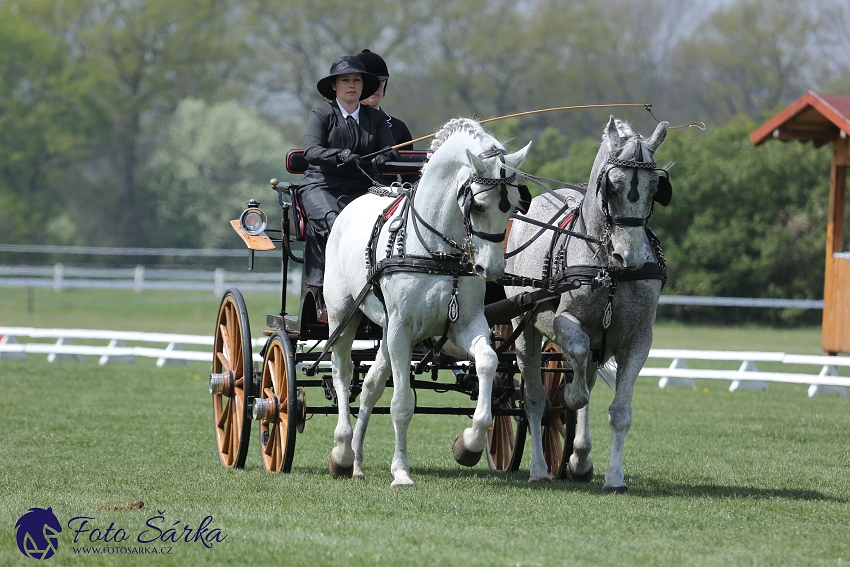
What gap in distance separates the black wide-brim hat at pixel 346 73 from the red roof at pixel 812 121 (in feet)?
33.9

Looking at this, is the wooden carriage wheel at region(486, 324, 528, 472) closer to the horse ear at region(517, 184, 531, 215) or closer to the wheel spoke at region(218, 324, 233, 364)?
the wheel spoke at region(218, 324, 233, 364)

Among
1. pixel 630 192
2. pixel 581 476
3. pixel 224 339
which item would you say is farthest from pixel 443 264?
pixel 224 339

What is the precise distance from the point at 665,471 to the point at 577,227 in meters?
2.24

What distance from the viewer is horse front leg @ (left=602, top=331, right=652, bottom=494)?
6.63 metres

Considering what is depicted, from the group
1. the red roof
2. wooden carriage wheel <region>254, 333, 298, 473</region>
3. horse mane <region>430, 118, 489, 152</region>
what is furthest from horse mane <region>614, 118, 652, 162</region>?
the red roof

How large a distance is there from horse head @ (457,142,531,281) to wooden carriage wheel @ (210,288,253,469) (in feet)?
7.85

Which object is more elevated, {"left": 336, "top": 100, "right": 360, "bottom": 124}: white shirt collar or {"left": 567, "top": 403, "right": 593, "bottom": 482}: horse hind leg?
{"left": 336, "top": 100, "right": 360, "bottom": 124}: white shirt collar

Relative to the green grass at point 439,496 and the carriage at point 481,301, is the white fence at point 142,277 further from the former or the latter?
the carriage at point 481,301

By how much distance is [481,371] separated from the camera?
6074 mm

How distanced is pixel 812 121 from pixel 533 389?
11.8 metres

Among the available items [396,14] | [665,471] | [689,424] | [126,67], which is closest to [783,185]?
[689,424]

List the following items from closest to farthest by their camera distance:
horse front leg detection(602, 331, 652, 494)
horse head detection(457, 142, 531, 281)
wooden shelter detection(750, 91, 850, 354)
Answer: horse head detection(457, 142, 531, 281) → horse front leg detection(602, 331, 652, 494) → wooden shelter detection(750, 91, 850, 354)

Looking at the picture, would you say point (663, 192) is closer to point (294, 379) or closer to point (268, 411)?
point (294, 379)

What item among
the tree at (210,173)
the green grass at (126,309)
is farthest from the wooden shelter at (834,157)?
the tree at (210,173)
